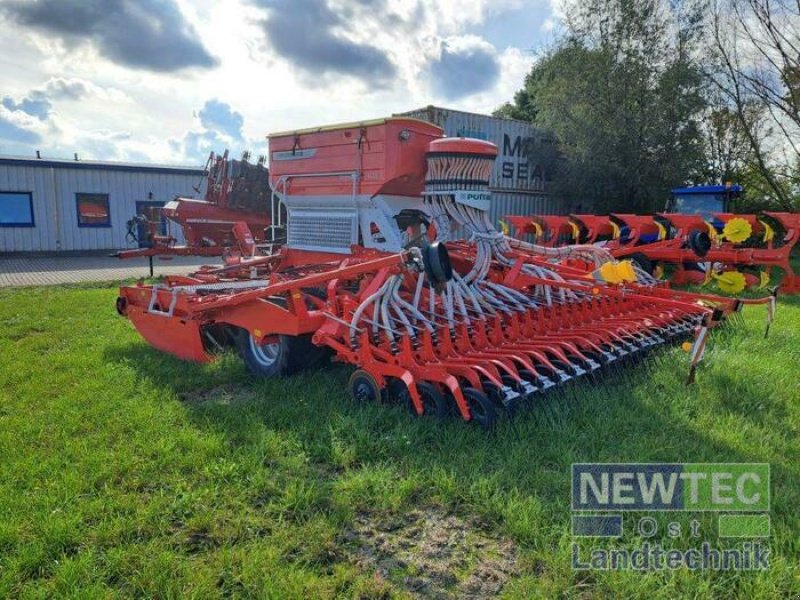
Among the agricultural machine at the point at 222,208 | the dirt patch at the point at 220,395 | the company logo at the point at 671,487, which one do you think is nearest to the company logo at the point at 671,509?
the company logo at the point at 671,487

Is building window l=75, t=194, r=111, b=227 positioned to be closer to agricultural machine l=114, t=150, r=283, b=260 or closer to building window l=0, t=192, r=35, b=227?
building window l=0, t=192, r=35, b=227

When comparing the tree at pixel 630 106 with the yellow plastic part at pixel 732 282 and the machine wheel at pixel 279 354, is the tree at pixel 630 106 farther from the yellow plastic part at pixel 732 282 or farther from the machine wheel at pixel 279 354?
the machine wheel at pixel 279 354

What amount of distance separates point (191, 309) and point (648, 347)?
3.96 m

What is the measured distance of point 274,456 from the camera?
136 inches

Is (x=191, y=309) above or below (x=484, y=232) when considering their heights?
below

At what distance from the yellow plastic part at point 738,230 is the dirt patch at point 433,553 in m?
7.52

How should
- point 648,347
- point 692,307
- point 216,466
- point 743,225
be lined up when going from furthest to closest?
point 743,225 → point 648,347 → point 692,307 → point 216,466

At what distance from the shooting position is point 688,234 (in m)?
6.85

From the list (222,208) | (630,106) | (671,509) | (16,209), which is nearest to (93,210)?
(16,209)

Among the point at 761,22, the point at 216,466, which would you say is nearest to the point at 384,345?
the point at 216,466

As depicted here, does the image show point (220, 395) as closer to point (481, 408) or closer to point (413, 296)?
point (413, 296)

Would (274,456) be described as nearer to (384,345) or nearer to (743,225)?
(384,345)

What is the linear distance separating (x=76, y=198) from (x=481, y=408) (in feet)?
61.3

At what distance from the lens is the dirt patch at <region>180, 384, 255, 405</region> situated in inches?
177
